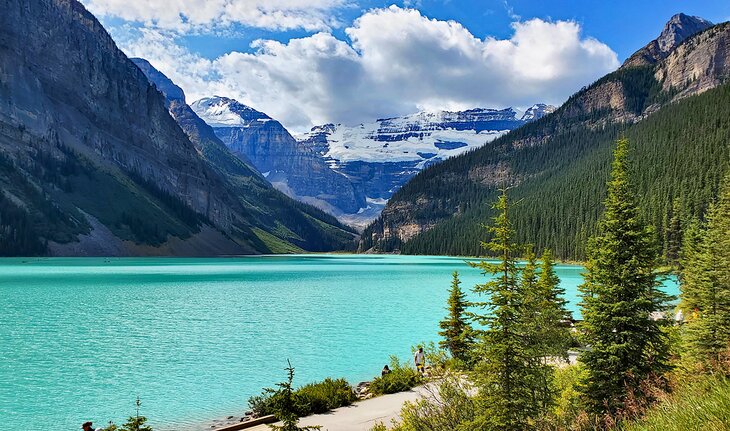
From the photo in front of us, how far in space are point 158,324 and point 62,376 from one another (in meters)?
17.0

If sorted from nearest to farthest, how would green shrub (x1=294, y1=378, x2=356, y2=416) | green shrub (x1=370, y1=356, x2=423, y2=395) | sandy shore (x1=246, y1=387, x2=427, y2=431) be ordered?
sandy shore (x1=246, y1=387, x2=427, y2=431), green shrub (x1=294, y1=378, x2=356, y2=416), green shrub (x1=370, y1=356, x2=423, y2=395)

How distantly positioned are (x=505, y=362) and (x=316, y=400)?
9.12m

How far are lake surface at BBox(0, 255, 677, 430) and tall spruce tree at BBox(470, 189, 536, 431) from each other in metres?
13.0

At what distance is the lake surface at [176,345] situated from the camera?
23.0m

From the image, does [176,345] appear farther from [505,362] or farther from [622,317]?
[622,317]

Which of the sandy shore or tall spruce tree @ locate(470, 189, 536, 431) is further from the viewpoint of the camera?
the sandy shore

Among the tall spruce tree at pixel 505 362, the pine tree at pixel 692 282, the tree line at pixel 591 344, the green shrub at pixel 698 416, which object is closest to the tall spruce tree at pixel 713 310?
the tree line at pixel 591 344

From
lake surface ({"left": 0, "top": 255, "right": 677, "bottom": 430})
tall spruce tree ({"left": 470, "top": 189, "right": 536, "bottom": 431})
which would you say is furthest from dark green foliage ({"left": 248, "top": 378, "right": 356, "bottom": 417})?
tall spruce tree ({"left": 470, "top": 189, "right": 536, "bottom": 431})

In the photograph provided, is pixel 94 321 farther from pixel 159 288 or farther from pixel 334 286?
pixel 334 286

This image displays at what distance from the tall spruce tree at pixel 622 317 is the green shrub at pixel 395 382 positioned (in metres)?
8.19

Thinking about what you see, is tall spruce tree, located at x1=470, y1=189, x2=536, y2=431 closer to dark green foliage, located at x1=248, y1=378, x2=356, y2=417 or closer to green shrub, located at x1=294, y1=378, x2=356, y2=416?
dark green foliage, located at x1=248, y1=378, x2=356, y2=417

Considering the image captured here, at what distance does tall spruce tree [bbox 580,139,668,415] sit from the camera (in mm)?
16797

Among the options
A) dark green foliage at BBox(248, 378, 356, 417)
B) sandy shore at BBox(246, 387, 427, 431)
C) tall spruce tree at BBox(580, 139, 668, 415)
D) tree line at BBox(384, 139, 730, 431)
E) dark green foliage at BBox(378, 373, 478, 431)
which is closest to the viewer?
A: tree line at BBox(384, 139, 730, 431)

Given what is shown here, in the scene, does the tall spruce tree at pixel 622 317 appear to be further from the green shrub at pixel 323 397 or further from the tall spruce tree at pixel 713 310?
the green shrub at pixel 323 397
